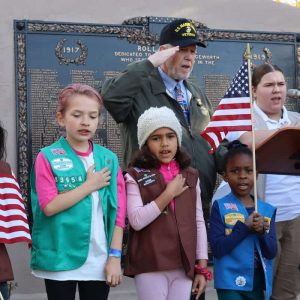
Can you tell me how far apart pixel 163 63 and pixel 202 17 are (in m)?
2.31

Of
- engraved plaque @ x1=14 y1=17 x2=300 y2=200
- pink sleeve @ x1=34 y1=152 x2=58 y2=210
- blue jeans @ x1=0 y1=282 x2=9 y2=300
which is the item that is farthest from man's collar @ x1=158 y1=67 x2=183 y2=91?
engraved plaque @ x1=14 y1=17 x2=300 y2=200

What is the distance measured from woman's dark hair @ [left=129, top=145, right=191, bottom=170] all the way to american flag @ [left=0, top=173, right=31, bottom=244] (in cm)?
63

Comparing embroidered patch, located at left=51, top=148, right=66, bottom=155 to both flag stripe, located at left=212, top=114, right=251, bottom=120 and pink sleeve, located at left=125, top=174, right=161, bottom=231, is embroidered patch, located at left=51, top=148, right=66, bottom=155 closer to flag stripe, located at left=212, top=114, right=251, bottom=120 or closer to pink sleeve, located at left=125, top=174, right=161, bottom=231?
pink sleeve, located at left=125, top=174, right=161, bottom=231

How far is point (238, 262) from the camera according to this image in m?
3.75

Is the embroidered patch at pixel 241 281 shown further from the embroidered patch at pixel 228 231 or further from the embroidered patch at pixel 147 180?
the embroidered patch at pixel 147 180

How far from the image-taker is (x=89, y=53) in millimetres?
5824

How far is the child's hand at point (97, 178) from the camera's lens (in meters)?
3.34

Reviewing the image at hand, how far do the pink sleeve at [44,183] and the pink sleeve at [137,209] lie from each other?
0.43m

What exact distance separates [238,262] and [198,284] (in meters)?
0.29

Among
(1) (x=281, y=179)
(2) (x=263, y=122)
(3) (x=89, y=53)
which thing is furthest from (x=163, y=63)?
(3) (x=89, y=53)

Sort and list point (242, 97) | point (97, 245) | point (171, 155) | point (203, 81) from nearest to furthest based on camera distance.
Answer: point (97, 245) → point (171, 155) → point (242, 97) → point (203, 81)

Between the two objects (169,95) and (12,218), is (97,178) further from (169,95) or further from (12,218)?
(169,95)

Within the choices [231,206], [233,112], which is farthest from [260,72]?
[231,206]

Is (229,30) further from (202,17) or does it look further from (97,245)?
(97,245)
